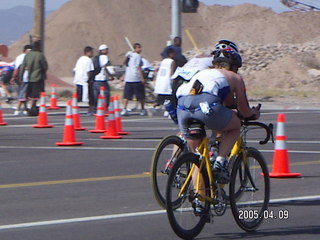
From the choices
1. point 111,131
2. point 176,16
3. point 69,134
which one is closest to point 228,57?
point 69,134

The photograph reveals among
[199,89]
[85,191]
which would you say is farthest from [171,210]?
[85,191]

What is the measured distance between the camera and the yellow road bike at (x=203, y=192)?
8.52 meters

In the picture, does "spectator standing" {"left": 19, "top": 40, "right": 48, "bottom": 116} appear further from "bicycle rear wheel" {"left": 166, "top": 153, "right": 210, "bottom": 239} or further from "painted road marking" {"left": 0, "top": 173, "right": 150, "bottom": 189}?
"bicycle rear wheel" {"left": 166, "top": 153, "right": 210, "bottom": 239}

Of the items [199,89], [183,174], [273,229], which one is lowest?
[273,229]

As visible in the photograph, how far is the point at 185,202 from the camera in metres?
8.59

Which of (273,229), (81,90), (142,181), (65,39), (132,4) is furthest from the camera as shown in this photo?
(132,4)

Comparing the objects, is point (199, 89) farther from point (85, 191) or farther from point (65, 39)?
point (65, 39)

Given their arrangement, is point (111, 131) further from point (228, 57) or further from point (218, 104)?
point (218, 104)

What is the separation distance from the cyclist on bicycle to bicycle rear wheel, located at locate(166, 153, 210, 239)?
1.06 ft

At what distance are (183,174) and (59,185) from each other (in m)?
3.81

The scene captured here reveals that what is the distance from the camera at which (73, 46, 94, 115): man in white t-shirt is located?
2416 cm

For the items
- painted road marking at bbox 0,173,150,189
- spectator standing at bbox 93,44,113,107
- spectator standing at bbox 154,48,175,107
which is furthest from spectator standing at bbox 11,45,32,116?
painted road marking at bbox 0,173,150,189

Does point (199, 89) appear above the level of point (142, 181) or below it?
above

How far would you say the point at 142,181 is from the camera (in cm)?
1255
